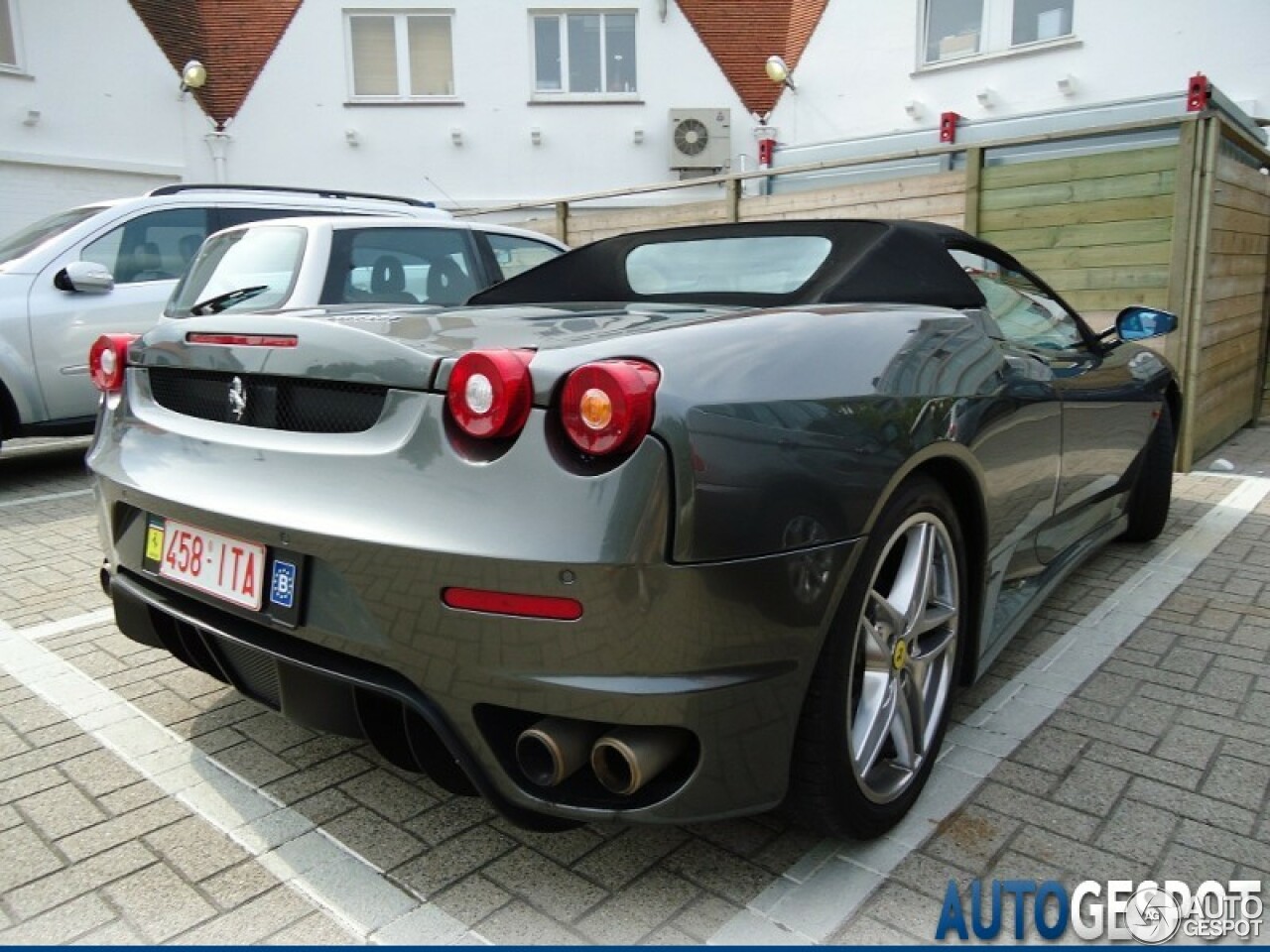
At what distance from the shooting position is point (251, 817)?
2283 mm

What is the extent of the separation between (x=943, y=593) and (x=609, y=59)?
15.0 meters

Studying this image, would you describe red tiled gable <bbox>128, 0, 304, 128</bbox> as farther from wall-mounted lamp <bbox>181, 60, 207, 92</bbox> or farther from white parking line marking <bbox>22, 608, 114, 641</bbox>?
white parking line marking <bbox>22, 608, 114, 641</bbox>

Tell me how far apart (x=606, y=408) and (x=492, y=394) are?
0.21 m

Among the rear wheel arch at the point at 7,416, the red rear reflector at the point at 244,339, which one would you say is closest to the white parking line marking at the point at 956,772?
the red rear reflector at the point at 244,339

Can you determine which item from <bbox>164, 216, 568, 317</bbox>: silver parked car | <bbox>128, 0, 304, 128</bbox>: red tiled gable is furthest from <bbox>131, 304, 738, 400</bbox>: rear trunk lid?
<bbox>128, 0, 304, 128</bbox>: red tiled gable

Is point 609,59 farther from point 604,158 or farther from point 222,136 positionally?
point 222,136

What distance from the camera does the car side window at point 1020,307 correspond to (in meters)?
3.03

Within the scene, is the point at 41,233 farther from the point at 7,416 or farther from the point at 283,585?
the point at 283,585

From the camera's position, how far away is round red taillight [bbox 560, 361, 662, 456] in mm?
1648

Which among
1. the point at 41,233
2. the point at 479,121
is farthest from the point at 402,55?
the point at 41,233

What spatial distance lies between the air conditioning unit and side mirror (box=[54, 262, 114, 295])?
10.3 meters

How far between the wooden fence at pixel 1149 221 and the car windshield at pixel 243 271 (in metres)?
4.29

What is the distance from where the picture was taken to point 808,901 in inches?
77.4

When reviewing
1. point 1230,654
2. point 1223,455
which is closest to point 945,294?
point 1230,654
